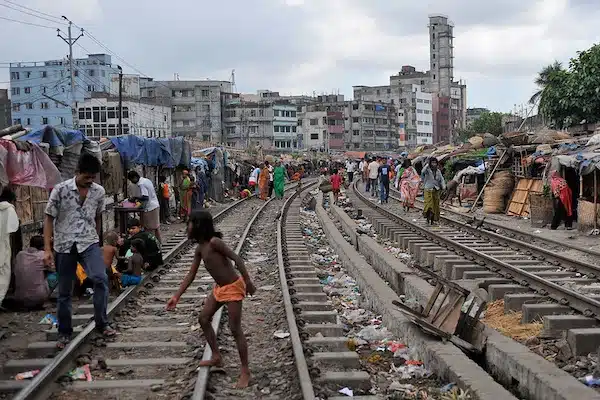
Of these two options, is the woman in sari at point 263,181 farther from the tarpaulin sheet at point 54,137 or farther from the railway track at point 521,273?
A: the tarpaulin sheet at point 54,137

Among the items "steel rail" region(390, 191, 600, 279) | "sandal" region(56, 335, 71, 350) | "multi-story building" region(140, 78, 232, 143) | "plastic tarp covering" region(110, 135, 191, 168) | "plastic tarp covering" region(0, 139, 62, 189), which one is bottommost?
"sandal" region(56, 335, 71, 350)

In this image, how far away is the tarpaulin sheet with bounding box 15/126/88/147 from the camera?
35.2ft

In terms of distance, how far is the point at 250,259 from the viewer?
13.3m

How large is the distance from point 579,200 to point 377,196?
1556 cm

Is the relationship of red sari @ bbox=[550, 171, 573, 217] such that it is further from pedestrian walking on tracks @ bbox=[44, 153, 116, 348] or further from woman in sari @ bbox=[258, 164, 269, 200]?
woman in sari @ bbox=[258, 164, 269, 200]

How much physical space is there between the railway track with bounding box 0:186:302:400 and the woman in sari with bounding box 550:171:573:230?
10.3m

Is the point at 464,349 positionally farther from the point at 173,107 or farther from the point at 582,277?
the point at 173,107

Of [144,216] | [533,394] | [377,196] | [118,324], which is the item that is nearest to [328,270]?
[144,216]

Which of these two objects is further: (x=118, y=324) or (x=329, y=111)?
(x=329, y=111)

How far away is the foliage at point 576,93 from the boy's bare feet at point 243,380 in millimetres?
26419

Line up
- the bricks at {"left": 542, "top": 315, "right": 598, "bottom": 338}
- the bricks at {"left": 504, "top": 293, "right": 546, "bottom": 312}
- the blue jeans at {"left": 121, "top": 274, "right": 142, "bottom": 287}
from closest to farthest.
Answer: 1. the bricks at {"left": 542, "top": 315, "right": 598, "bottom": 338}
2. the bricks at {"left": 504, "top": 293, "right": 546, "bottom": 312}
3. the blue jeans at {"left": 121, "top": 274, "right": 142, "bottom": 287}

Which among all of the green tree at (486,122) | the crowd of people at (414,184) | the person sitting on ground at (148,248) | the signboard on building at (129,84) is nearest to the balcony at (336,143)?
the green tree at (486,122)

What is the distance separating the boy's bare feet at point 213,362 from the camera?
584cm

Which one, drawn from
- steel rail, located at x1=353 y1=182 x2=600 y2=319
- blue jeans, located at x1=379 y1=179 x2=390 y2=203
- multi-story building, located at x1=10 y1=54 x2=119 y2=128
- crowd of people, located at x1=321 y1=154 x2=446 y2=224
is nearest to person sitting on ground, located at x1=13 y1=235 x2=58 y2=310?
steel rail, located at x1=353 y1=182 x2=600 y2=319
